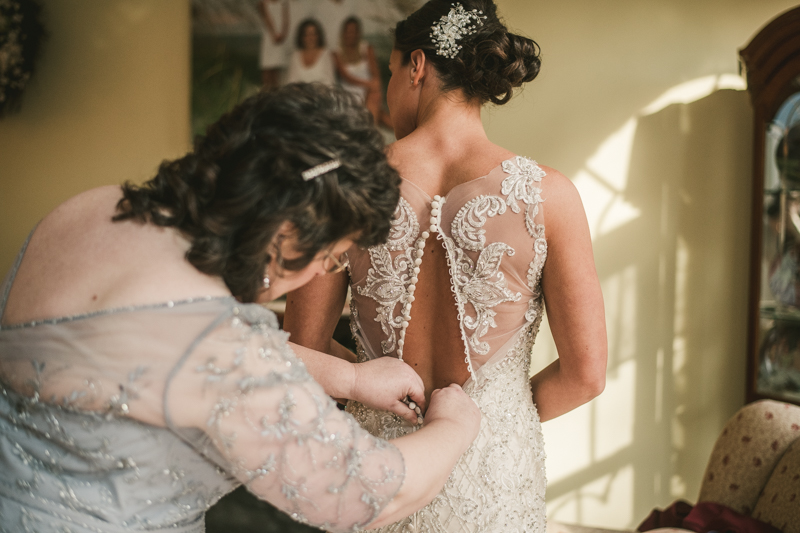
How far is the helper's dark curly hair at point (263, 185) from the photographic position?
82 cm

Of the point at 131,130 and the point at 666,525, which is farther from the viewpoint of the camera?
the point at 131,130

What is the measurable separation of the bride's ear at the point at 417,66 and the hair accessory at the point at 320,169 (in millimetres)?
547

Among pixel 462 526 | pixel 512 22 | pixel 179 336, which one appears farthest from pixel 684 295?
pixel 179 336

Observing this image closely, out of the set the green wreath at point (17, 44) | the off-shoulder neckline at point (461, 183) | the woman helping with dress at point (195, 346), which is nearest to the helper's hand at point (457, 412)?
the woman helping with dress at point (195, 346)

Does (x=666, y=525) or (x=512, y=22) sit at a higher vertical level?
(x=512, y=22)

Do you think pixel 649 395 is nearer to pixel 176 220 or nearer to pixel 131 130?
pixel 176 220

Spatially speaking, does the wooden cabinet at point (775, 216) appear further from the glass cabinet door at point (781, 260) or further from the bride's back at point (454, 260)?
the bride's back at point (454, 260)

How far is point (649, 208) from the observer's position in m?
3.00

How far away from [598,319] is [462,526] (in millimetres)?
527

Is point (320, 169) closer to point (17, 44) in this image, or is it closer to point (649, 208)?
point (649, 208)

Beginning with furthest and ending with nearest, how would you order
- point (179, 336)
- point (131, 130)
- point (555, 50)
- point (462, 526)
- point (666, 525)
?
point (131, 130) → point (555, 50) → point (666, 525) → point (462, 526) → point (179, 336)

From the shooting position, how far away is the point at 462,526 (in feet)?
4.13

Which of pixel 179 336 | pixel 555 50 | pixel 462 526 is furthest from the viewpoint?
pixel 555 50

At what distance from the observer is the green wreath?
10.4ft
